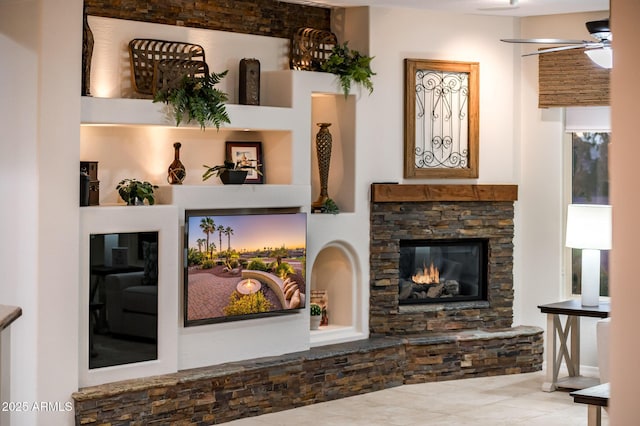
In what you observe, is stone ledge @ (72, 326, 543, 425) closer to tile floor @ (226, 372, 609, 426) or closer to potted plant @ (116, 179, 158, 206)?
tile floor @ (226, 372, 609, 426)

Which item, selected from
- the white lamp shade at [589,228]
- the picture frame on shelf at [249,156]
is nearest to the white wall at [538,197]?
the white lamp shade at [589,228]

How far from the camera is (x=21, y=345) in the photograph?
557cm

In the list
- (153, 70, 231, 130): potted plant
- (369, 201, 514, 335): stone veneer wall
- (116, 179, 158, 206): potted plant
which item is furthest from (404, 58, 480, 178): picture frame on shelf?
(116, 179, 158, 206): potted plant

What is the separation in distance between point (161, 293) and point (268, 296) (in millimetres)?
953

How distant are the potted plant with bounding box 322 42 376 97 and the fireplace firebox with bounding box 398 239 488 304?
143 centimetres

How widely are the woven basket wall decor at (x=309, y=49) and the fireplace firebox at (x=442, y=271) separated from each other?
1.69 meters

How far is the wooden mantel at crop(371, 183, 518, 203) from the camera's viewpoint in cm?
755

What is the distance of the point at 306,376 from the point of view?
6.80 metres

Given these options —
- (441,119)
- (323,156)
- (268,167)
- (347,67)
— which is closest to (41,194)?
(268,167)

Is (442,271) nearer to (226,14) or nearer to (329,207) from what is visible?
(329,207)

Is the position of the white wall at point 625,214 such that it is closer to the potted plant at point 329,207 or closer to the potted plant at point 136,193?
the potted plant at point 136,193

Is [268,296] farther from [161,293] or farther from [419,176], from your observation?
[419,176]

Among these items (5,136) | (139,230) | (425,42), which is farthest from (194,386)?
(425,42)

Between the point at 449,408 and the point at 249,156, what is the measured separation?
2.41 meters
